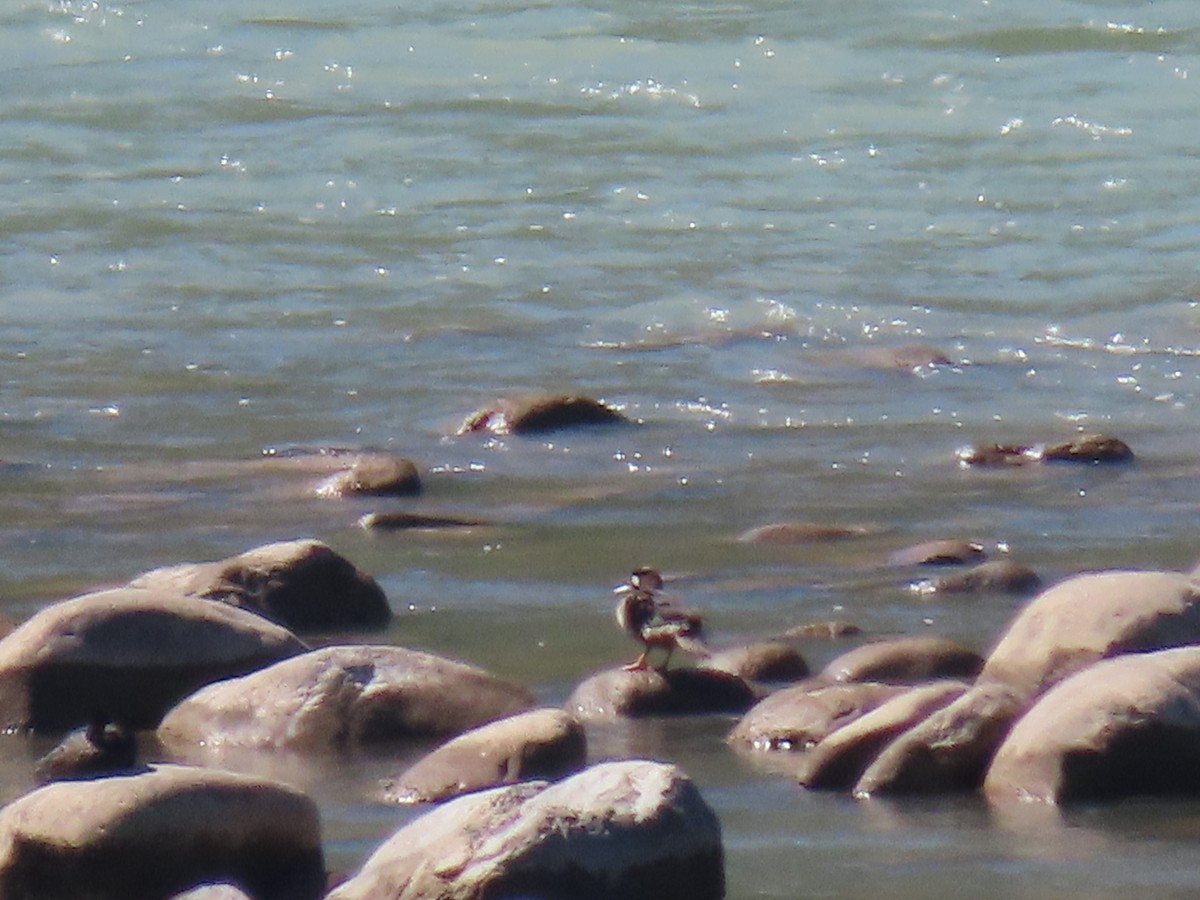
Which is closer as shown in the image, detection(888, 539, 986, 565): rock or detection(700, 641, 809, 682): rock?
detection(700, 641, 809, 682): rock

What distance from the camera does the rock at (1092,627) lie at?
555cm

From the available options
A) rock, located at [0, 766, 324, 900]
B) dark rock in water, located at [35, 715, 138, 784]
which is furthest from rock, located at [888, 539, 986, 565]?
rock, located at [0, 766, 324, 900]

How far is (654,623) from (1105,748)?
154 cm

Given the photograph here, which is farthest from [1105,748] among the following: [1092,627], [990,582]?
[990,582]

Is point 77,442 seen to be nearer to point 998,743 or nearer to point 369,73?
point 998,743

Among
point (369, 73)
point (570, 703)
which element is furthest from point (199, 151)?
point (570, 703)

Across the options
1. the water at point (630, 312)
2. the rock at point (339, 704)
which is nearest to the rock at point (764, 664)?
the water at point (630, 312)

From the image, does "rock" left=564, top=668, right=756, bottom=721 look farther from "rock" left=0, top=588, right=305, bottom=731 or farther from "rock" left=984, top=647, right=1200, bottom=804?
"rock" left=984, top=647, right=1200, bottom=804

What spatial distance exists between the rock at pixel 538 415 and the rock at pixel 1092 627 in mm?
4424

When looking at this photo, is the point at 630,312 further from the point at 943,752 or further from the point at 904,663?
the point at 943,752

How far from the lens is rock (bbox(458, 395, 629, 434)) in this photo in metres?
10.0

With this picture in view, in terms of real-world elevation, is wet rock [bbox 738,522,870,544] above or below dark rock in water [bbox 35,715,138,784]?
below

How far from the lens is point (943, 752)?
480cm

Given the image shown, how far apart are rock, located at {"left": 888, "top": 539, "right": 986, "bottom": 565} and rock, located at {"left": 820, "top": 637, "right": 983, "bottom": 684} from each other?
1444 mm
